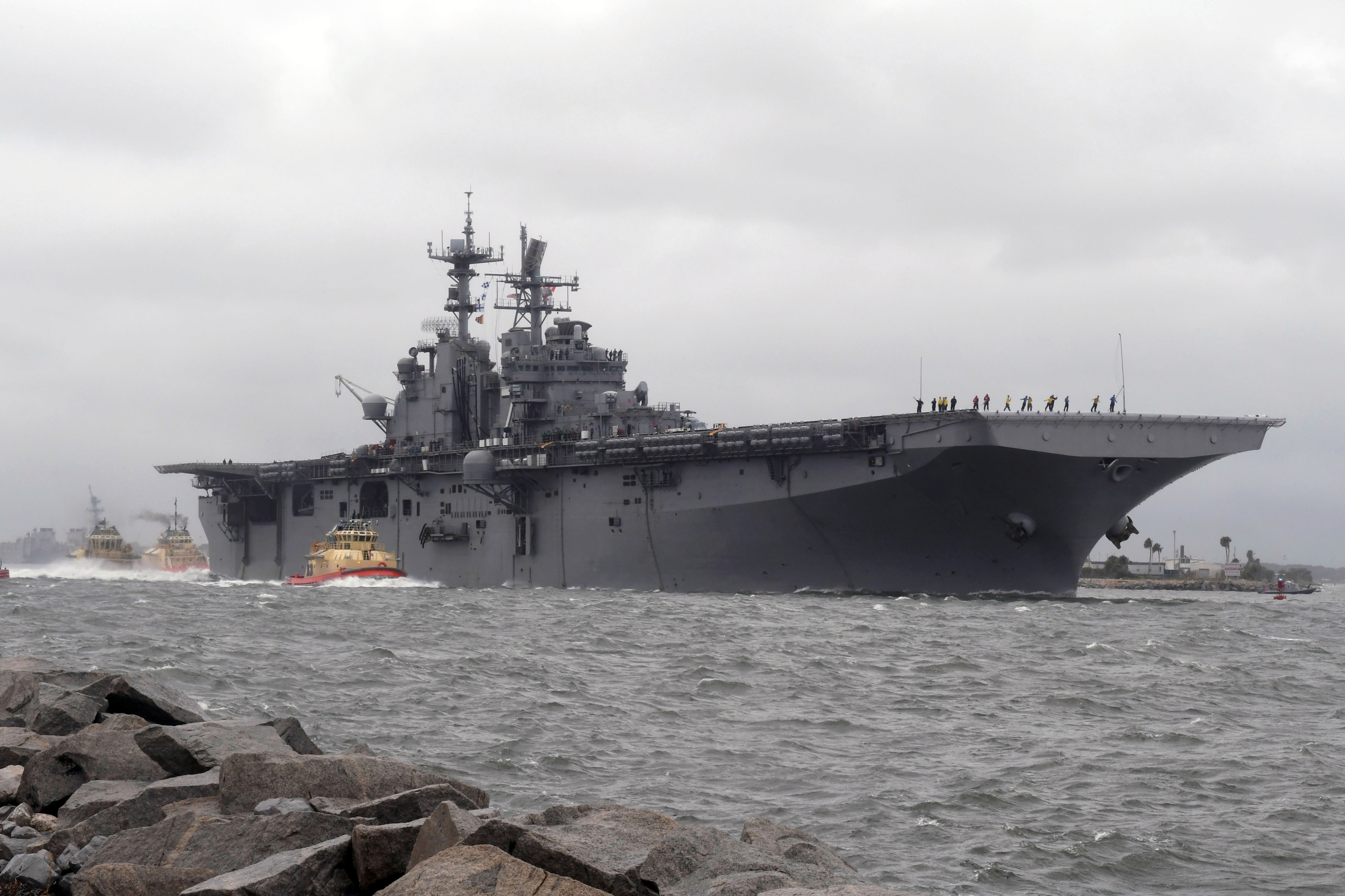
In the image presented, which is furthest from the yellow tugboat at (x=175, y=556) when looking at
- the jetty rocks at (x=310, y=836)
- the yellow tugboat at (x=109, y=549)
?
the jetty rocks at (x=310, y=836)

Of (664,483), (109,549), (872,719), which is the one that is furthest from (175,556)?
(872,719)

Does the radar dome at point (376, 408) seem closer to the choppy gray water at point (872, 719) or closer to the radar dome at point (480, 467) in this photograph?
the radar dome at point (480, 467)

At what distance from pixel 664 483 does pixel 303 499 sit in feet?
68.2

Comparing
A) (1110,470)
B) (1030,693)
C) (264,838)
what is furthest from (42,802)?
(1110,470)

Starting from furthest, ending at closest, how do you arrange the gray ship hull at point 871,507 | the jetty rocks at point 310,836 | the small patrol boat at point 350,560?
1. the small patrol boat at point 350,560
2. the gray ship hull at point 871,507
3. the jetty rocks at point 310,836

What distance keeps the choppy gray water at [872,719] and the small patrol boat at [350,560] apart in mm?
15603

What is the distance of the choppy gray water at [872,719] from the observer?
32.0 ft

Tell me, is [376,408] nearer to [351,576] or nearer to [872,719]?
[351,576]

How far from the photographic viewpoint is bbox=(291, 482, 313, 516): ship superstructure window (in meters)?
52.0

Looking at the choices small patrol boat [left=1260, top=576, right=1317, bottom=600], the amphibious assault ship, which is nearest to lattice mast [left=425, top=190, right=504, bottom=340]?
the amphibious assault ship

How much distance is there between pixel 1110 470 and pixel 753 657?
16084mm

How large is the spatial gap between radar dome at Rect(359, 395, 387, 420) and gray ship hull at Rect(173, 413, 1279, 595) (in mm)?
10868

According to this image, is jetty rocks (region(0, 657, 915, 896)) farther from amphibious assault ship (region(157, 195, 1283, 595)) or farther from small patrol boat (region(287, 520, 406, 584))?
small patrol boat (region(287, 520, 406, 584))

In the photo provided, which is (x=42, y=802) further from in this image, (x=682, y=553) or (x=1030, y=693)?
(x=682, y=553)
